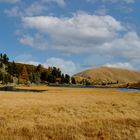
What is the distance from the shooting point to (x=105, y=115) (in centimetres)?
3650

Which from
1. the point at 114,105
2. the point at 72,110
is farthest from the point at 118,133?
the point at 114,105

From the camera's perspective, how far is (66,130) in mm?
30703

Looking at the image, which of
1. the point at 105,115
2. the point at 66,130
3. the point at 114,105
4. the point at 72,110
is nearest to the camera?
the point at 66,130

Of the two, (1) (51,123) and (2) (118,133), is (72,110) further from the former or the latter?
(2) (118,133)

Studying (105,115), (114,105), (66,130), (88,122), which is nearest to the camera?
(66,130)

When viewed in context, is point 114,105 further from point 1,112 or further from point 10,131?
point 10,131

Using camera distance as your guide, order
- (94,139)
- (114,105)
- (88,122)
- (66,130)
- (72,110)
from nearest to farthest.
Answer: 1. (94,139)
2. (66,130)
3. (88,122)
4. (72,110)
5. (114,105)

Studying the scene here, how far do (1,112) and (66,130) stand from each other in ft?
31.5

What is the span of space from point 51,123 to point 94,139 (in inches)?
207

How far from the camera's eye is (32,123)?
32344 mm

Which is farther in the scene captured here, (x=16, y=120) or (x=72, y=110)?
(x=72, y=110)

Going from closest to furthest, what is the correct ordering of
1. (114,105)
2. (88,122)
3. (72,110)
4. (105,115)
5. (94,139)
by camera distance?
1. (94,139)
2. (88,122)
3. (105,115)
4. (72,110)
5. (114,105)

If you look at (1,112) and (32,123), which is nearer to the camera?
(32,123)

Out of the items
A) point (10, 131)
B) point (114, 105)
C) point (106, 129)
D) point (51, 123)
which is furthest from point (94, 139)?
point (114, 105)
